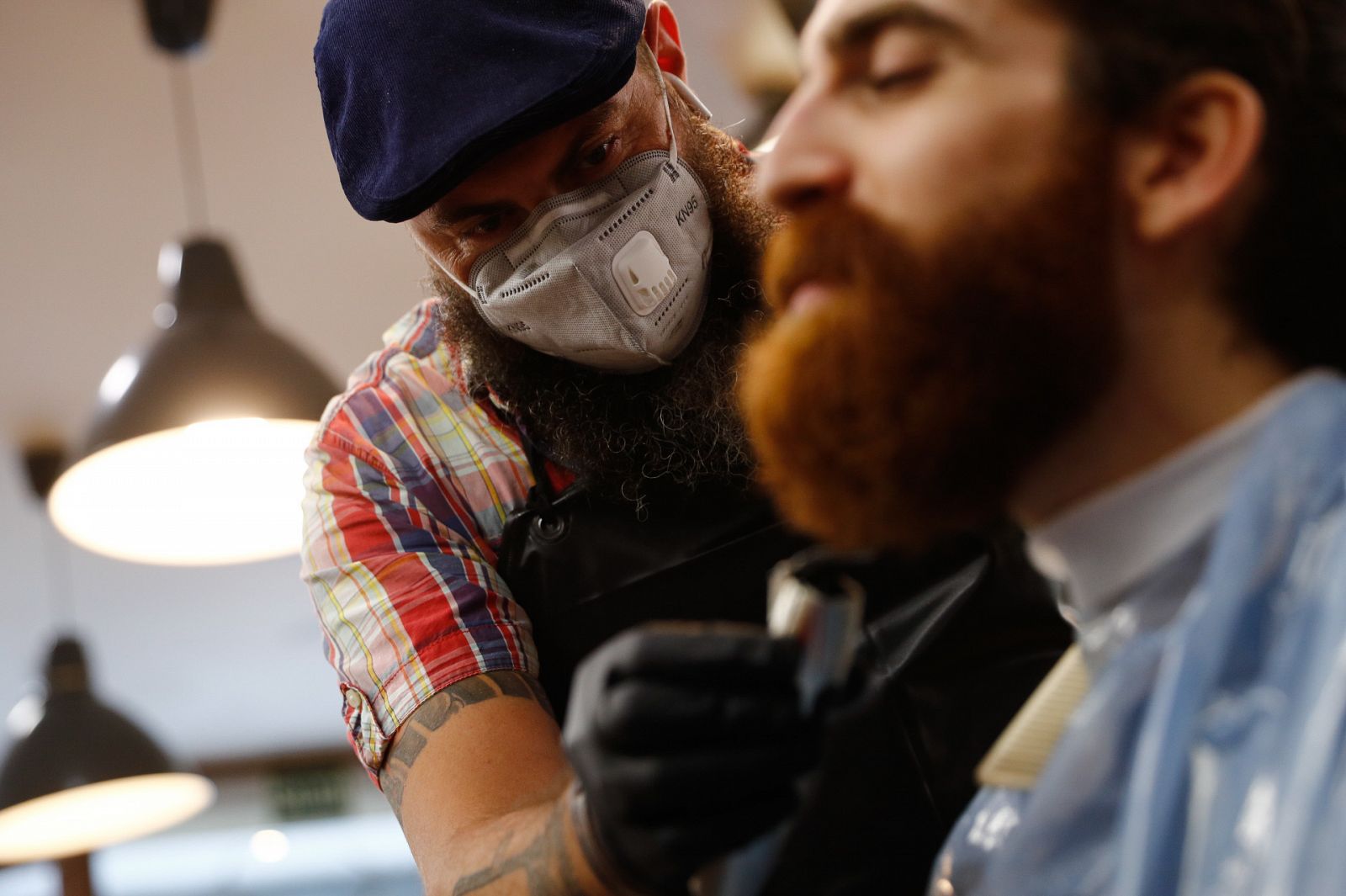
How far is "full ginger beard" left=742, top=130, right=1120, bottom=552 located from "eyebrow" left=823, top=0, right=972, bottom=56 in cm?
12

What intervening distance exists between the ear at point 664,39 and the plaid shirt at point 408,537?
0.46 metres

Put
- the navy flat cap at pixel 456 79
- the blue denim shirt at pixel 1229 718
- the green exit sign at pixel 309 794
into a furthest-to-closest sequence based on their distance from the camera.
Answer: the green exit sign at pixel 309 794
the navy flat cap at pixel 456 79
the blue denim shirt at pixel 1229 718

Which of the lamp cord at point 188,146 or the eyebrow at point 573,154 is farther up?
the eyebrow at point 573,154

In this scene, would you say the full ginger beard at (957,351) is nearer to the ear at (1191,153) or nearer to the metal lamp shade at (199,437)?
the ear at (1191,153)

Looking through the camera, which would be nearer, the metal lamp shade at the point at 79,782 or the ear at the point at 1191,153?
the ear at the point at 1191,153

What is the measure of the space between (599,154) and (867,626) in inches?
23.3

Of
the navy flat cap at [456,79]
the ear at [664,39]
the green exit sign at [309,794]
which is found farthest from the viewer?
the green exit sign at [309,794]

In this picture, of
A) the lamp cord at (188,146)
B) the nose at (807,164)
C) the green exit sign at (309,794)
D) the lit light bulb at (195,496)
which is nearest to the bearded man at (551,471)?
the nose at (807,164)

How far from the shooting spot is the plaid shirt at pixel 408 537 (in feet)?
4.58

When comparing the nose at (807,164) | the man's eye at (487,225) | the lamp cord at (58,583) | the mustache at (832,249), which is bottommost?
the lamp cord at (58,583)

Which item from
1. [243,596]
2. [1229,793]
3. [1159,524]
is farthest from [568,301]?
[243,596]

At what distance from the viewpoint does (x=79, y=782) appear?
3.93 meters

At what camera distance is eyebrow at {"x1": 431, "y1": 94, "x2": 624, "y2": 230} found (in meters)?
1.41

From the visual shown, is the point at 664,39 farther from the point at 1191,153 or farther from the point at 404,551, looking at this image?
the point at 1191,153
